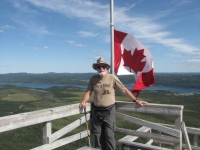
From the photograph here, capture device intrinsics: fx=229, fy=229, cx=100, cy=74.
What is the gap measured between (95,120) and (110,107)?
1.15ft

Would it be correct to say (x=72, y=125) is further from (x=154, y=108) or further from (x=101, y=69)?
(x=154, y=108)

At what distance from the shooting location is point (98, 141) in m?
3.87

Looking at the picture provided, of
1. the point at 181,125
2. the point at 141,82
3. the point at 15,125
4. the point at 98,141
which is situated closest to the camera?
the point at 15,125

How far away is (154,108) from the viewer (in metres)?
3.76

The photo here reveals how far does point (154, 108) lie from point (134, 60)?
1207 mm

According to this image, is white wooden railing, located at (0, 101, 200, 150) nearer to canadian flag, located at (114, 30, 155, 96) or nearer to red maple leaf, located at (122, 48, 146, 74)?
canadian flag, located at (114, 30, 155, 96)

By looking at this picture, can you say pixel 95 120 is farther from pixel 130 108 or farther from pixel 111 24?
pixel 111 24

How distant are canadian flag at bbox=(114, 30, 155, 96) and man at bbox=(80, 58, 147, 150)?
0.73 metres

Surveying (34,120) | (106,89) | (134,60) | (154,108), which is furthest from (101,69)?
(34,120)

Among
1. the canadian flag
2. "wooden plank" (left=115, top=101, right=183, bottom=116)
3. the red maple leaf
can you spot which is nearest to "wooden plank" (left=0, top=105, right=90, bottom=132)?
"wooden plank" (left=115, top=101, right=183, bottom=116)

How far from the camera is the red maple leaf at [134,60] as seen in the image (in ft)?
15.0

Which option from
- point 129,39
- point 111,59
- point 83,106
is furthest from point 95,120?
point 129,39

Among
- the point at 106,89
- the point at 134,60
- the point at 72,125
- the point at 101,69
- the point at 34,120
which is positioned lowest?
the point at 72,125

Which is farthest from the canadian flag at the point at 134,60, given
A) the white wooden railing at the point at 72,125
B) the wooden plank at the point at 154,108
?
the white wooden railing at the point at 72,125
